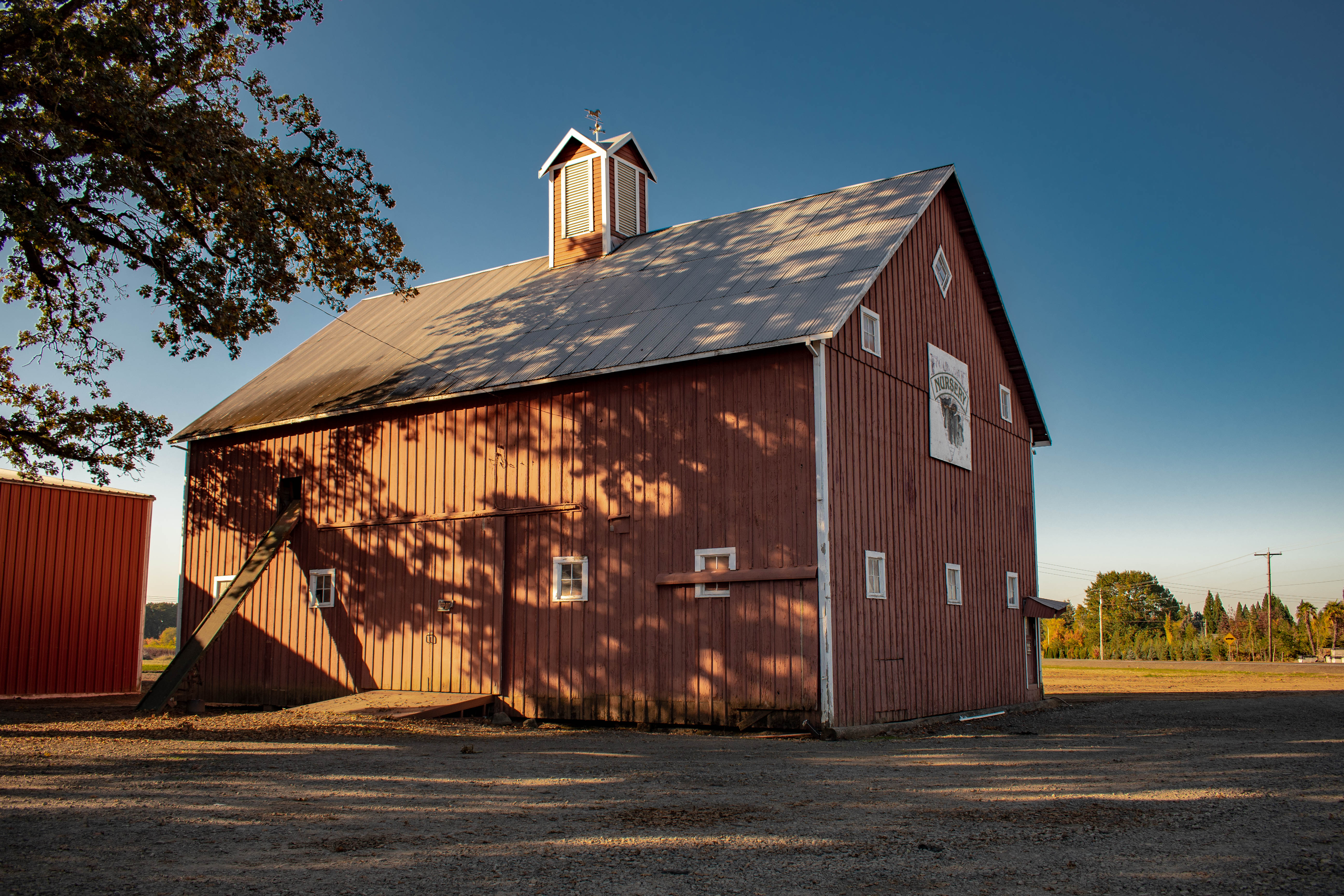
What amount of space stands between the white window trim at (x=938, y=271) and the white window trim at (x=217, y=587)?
A: 49.3 ft

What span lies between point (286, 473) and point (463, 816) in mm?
13990

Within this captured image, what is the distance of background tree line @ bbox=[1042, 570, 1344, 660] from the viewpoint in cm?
6638

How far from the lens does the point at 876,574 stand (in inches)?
591

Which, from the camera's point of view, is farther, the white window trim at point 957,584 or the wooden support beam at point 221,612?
the wooden support beam at point 221,612

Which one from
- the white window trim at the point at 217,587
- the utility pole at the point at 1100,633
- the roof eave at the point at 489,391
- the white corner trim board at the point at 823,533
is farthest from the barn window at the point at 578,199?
the utility pole at the point at 1100,633

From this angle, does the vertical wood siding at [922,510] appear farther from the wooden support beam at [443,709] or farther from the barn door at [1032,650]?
the wooden support beam at [443,709]

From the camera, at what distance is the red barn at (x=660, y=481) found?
14.3 metres

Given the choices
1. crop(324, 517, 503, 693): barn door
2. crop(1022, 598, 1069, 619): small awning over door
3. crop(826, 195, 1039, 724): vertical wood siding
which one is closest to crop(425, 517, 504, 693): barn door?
crop(324, 517, 503, 693): barn door

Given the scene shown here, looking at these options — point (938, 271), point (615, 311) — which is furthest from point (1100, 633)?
point (615, 311)

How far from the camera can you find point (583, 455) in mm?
16000

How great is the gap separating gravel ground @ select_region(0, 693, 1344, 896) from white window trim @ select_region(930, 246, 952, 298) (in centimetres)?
874

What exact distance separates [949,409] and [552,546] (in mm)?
7689

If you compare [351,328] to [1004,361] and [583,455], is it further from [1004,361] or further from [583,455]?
[1004,361]

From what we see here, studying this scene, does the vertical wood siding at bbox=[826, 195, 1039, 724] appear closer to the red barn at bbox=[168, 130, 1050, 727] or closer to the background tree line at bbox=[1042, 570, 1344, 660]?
the red barn at bbox=[168, 130, 1050, 727]
